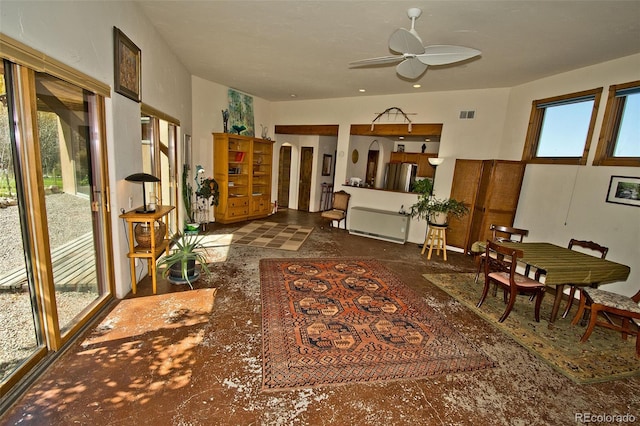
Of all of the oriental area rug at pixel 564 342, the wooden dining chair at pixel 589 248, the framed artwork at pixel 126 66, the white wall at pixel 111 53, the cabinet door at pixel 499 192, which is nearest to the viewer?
the white wall at pixel 111 53

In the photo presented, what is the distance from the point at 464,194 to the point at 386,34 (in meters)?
3.25

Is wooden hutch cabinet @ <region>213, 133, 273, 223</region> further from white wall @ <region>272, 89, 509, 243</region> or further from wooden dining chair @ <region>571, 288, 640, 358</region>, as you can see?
wooden dining chair @ <region>571, 288, 640, 358</region>

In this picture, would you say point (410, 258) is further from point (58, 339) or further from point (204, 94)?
point (204, 94)

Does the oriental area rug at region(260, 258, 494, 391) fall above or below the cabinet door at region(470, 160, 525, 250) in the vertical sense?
below

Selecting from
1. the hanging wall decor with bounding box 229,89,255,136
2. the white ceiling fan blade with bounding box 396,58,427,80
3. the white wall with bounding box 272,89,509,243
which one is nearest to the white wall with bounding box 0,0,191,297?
the hanging wall decor with bounding box 229,89,255,136

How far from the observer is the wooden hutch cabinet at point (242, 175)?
20.0 feet

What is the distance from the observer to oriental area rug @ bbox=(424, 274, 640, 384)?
7.28 ft

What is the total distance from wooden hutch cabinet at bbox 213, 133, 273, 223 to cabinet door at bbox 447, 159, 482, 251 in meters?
4.43

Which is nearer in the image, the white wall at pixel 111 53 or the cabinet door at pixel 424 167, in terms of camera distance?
the white wall at pixel 111 53

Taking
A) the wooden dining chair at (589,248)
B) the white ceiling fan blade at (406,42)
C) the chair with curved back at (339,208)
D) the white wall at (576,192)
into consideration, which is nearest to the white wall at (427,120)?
the chair with curved back at (339,208)

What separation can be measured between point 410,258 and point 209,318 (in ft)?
11.4

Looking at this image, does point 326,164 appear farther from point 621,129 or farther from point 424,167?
point 621,129

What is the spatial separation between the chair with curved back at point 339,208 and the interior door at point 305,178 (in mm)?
1789

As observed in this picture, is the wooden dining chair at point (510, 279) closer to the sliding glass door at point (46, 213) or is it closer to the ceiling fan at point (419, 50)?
the ceiling fan at point (419, 50)
